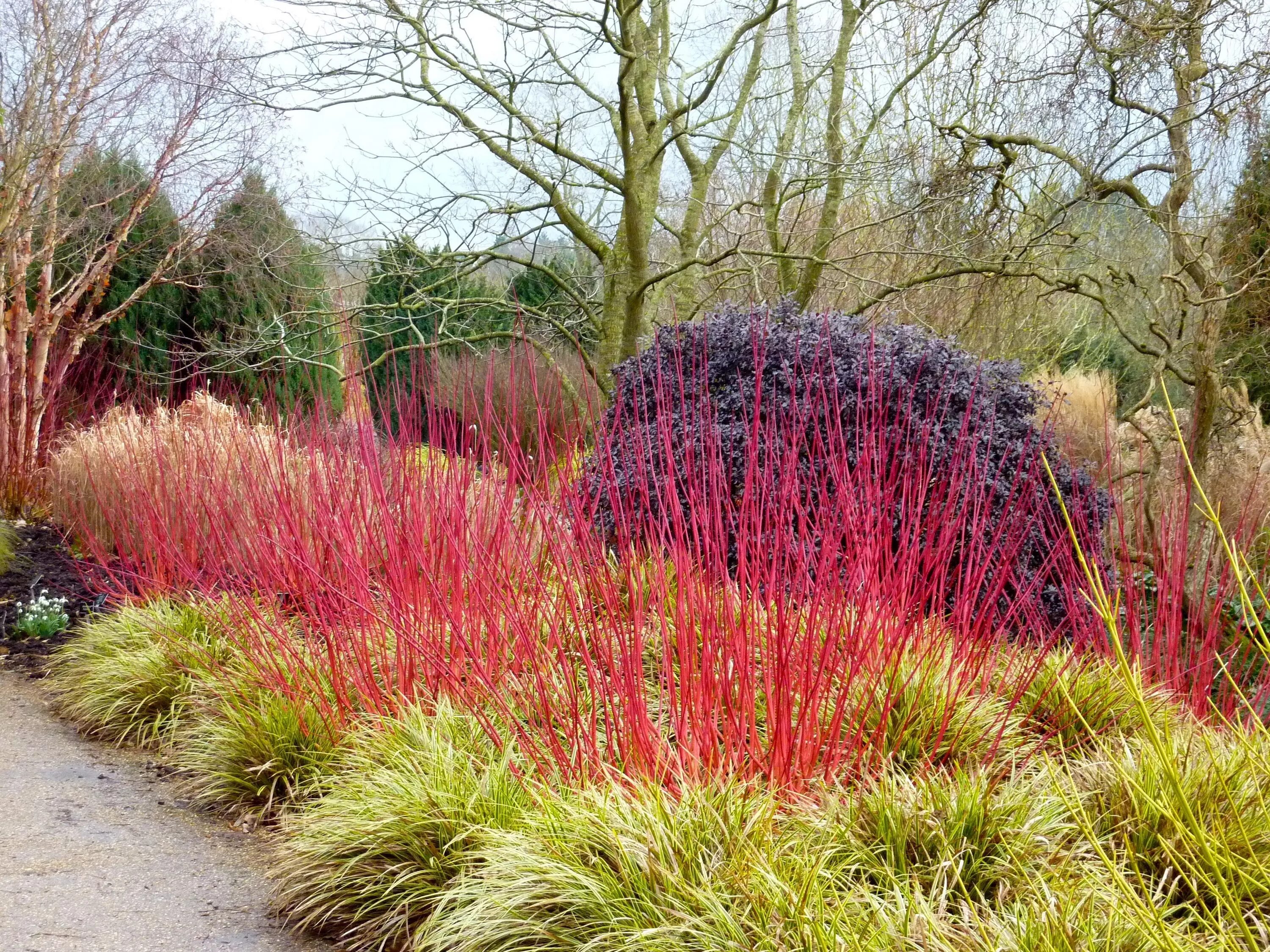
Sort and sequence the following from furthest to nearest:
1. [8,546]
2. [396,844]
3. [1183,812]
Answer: [8,546], [396,844], [1183,812]

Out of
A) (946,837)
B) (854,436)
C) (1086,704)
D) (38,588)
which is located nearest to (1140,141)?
(854,436)

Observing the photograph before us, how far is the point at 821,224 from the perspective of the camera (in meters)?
11.4

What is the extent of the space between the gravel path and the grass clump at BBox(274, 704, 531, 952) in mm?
137

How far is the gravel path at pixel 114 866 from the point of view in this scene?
→ 122 inches

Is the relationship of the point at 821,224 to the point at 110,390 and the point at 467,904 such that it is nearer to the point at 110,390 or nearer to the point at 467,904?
the point at 110,390

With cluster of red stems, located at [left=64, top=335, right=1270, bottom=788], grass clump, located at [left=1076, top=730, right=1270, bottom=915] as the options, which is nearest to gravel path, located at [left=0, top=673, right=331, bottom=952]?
cluster of red stems, located at [left=64, top=335, right=1270, bottom=788]

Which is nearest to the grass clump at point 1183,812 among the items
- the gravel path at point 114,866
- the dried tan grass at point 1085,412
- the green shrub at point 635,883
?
the green shrub at point 635,883

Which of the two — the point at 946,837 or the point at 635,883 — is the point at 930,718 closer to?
the point at 946,837

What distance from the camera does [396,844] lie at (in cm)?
309

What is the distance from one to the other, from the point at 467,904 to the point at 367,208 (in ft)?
22.6

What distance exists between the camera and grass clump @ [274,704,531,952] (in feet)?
9.80

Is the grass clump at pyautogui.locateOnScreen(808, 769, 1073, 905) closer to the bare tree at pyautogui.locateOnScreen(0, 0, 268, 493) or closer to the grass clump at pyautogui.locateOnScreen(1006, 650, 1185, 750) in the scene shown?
the grass clump at pyautogui.locateOnScreen(1006, 650, 1185, 750)

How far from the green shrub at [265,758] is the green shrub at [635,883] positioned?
56.2 inches

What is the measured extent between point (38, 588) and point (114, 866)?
4242 mm
